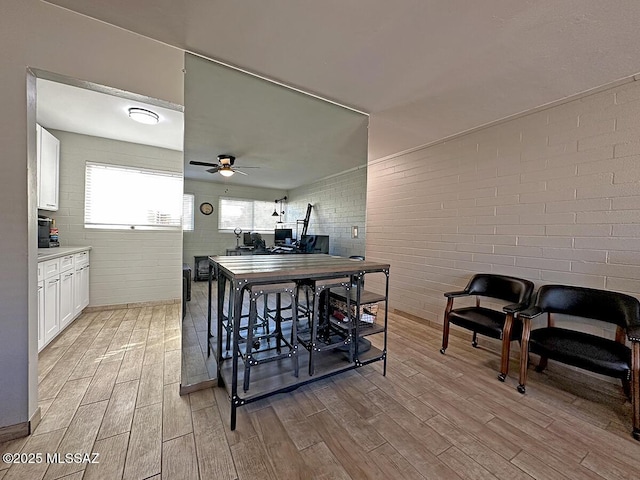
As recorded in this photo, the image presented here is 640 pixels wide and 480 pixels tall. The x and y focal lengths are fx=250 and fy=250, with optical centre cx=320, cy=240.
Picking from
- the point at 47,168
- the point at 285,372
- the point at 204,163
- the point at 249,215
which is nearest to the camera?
the point at 285,372

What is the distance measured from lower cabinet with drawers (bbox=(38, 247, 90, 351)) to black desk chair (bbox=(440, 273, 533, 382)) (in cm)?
395

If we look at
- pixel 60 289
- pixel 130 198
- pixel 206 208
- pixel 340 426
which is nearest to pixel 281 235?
Result: pixel 206 208

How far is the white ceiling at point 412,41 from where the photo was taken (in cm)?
140

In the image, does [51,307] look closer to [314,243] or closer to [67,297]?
[67,297]

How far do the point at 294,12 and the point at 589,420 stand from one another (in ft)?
10.6

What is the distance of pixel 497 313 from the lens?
98.7 inches

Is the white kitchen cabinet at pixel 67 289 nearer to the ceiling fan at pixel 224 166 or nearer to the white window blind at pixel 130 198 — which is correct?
the white window blind at pixel 130 198

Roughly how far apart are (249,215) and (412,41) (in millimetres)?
1998

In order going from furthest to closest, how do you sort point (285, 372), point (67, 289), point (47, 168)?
point (47, 168), point (67, 289), point (285, 372)

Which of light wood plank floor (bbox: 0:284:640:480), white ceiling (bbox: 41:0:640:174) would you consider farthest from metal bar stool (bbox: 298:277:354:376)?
white ceiling (bbox: 41:0:640:174)

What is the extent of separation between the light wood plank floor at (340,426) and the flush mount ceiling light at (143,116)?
2.18 meters

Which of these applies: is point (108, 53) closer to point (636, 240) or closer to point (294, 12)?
point (294, 12)

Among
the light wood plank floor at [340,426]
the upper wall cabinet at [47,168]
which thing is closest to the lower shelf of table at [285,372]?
the light wood plank floor at [340,426]

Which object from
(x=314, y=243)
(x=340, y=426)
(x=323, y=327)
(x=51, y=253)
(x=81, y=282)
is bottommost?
(x=340, y=426)
